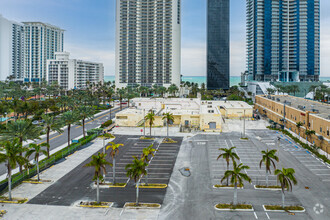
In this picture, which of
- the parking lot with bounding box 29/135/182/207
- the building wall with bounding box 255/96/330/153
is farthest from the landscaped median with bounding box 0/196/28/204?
the building wall with bounding box 255/96/330/153

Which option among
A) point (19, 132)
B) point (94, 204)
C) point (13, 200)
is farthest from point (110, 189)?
point (19, 132)

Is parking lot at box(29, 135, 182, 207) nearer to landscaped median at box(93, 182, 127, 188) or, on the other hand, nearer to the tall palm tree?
landscaped median at box(93, 182, 127, 188)

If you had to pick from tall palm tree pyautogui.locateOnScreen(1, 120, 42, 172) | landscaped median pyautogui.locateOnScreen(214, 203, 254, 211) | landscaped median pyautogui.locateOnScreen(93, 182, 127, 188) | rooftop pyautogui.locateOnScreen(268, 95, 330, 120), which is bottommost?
landscaped median pyautogui.locateOnScreen(214, 203, 254, 211)

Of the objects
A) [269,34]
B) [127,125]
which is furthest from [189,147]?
[269,34]

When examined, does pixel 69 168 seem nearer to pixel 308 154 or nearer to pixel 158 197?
pixel 158 197

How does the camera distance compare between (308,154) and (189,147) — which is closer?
(308,154)

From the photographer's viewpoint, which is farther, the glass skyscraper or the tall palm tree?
the glass skyscraper

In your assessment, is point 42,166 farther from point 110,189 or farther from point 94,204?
point 94,204

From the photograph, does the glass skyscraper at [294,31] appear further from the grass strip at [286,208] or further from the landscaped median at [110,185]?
the landscaped median at [110,185]
